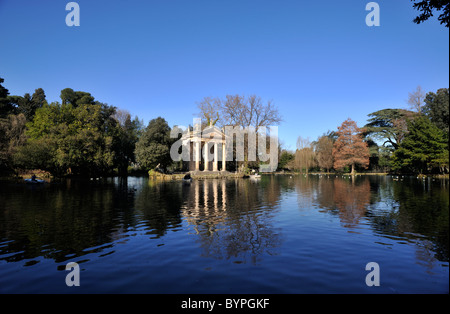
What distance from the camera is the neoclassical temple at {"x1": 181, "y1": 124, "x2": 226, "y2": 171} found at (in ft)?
197

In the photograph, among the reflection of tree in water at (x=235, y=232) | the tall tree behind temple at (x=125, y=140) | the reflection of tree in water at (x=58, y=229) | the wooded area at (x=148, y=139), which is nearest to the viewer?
the reflection of tree in water at (x=235, y=232)

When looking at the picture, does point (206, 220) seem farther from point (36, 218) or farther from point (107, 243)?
point (36, 218)

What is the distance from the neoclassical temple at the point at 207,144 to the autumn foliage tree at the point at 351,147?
30.6 m

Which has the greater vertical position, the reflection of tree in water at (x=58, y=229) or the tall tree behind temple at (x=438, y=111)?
the tall tree behind temple at (x=438, y=111)

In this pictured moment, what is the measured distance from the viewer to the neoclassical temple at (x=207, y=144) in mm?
59906

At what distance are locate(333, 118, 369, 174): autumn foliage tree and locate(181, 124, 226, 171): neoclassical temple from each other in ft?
100

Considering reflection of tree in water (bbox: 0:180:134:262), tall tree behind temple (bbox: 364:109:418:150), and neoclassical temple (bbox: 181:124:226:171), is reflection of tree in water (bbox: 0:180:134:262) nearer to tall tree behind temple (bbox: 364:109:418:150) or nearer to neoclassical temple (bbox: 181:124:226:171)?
neoclassical temple (bbox: 181:124:226:171)

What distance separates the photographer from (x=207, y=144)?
61812mm

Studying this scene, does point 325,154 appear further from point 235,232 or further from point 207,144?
point 235,232

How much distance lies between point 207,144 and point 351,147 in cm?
3629

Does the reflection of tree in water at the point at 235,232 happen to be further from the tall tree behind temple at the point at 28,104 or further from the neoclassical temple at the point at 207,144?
the tall tree behind temple at the point at 28,104

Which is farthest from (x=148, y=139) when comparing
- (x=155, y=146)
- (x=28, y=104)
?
(x=28, y=104)

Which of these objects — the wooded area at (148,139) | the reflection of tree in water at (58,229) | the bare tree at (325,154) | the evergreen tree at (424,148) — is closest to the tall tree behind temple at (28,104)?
the wooded area at (148,139)
